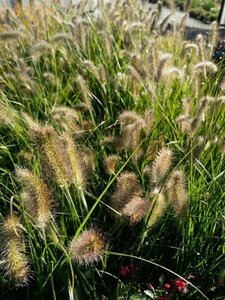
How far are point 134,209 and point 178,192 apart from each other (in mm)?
153

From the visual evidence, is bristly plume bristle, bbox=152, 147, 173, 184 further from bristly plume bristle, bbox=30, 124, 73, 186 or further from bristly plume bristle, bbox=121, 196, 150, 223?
bristly plume bristle, bbox=30, 124, 73, 186

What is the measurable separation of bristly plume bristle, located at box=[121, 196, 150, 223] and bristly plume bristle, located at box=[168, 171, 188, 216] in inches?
3.6

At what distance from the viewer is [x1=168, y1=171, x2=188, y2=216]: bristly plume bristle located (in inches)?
54.4

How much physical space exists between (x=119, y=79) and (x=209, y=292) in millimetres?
1375

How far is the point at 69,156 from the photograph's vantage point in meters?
1.35

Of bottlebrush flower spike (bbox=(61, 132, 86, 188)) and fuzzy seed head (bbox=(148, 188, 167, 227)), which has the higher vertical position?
bottlebrush flower spike (bbox=(61, 132, 86, 188))

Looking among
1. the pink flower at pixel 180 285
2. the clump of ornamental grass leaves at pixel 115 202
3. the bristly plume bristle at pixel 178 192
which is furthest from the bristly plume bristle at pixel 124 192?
the pink flower at pixel 180 285

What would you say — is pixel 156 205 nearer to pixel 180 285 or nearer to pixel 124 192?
pixel 124 192

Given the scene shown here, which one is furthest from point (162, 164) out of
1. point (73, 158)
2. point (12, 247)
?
point (12, 247)

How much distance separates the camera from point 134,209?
1.39 metres

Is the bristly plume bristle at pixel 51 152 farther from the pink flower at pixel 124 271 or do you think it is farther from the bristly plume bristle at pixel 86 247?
the pink flower at pixel 124 271

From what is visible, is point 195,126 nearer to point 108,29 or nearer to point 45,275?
point 45,275

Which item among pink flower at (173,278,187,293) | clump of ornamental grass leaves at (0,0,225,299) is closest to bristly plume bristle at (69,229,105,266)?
clump of ornamental grass leaves at (0,0,225,299)

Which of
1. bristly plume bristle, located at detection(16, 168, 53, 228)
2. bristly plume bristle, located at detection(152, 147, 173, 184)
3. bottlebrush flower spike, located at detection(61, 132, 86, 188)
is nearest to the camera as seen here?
bristly plume bristle, located at detection(16, 168, 53, 228)
